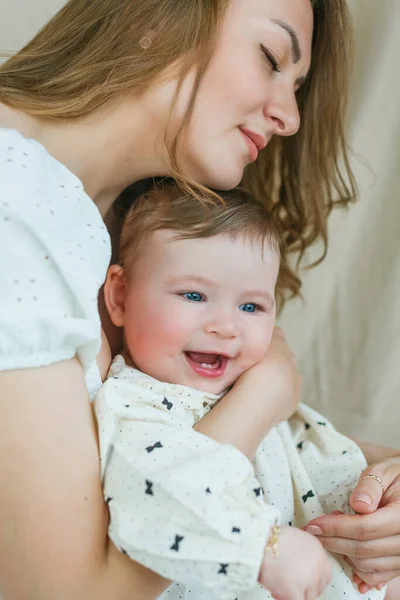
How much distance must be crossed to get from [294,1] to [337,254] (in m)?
0.71

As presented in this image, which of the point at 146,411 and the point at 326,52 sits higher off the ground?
the point at 326,52

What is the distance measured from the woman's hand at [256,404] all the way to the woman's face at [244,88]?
12.7 inches

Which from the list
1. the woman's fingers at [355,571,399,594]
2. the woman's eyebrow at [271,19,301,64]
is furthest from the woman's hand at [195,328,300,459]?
the woman's eyebrow at [271,19,301,64]

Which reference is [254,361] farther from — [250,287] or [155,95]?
[155,95]

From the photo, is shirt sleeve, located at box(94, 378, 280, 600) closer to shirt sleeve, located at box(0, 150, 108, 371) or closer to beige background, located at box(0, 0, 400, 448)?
shirt sleeve, located at box(0, 150, 108, 371)

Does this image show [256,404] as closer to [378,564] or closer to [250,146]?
[378,564]

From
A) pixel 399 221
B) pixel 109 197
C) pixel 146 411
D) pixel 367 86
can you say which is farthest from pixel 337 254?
pixel 146 411

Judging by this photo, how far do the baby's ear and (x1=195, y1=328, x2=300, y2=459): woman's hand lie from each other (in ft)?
0.73

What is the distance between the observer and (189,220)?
1.15 meters

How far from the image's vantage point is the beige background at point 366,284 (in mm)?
1717

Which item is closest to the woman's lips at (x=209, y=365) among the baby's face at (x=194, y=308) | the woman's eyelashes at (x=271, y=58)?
the baby's face at (x=194, y=308)

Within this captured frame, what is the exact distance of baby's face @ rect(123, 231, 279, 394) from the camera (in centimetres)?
111

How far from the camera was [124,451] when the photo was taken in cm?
90

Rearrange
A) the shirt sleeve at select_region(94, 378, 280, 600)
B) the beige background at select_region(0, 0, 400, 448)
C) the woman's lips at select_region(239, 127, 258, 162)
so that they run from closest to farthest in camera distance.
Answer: the shirt sleeve at select_region(94, 378, 280, 600) < the woman's lips at select_region(239, 127, 258, 162) < the beige background at select_region(0, 0, 400, 448)
